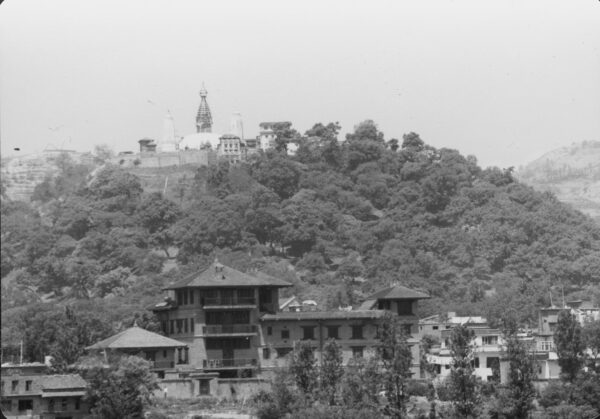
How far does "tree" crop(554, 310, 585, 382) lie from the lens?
77812 millimetres

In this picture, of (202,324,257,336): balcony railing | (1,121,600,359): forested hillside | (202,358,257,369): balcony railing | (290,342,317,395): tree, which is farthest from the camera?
(1,121,600,359): forested hillside

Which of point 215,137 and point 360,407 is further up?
point 215,137

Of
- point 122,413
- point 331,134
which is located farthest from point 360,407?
point 331,134

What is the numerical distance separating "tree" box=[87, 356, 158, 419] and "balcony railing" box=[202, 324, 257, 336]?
906 centimetres

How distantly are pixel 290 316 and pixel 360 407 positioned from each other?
12.7 meters

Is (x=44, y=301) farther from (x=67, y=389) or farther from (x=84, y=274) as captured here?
(x=67, y=389)

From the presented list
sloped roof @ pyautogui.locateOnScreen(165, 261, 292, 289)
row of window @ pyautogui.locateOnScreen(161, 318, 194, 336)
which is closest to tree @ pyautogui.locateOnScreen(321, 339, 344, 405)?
sloped roof @ pyautogui.locateOnScreen(165, 261, 292, 289)

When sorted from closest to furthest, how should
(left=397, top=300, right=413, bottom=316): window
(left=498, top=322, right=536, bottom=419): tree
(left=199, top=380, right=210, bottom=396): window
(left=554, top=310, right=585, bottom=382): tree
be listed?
(left=498, top=322, right=536, bottom=419): tree < (left=199, top=380, right=210, bottom=396): window < (left=554, top=310, right=585, bottom=382): tree < (left=397, top=300, right=413, bottom=316): window

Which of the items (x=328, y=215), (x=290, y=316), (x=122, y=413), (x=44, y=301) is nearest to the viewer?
(x=122, y=413)

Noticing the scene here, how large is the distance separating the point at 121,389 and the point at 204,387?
736cm

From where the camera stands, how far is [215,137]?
17438 cm

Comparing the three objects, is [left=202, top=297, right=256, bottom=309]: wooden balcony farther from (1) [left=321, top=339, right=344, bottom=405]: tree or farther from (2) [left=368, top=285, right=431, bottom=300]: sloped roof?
(2) [left=368, top=285, right=431, bottom=300]: sloped roof

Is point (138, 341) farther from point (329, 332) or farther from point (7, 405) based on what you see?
point (329, 332)

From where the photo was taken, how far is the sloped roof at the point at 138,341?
7800cm
